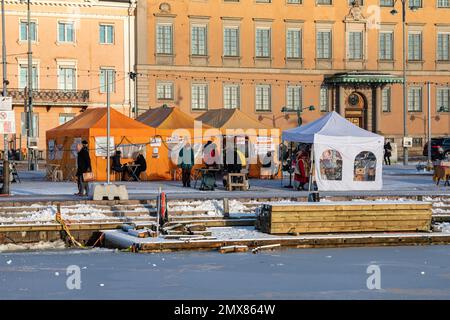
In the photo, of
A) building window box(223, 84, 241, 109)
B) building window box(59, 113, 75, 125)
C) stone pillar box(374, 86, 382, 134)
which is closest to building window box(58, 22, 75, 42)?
building window box(59, 113, 75, 125)

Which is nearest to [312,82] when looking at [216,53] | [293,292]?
[216,53]

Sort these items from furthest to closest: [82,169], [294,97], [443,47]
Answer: [443,47]
[294,97]
[82,169]

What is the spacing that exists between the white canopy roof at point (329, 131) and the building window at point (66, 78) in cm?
2911

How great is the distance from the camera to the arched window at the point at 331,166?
3275 centimetres

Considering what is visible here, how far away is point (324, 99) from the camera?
213ft

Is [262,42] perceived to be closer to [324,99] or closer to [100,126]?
[324,99]

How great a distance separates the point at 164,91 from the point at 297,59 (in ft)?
29.7

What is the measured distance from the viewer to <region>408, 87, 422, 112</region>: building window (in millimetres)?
66188

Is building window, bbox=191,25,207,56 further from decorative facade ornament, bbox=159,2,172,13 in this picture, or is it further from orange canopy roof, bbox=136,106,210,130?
orange canopy roof, bbox=136,106,210,130

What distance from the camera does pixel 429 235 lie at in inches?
886

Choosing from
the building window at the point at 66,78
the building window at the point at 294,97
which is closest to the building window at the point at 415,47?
the building window at the point at 294,97

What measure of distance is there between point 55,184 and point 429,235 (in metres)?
16.8

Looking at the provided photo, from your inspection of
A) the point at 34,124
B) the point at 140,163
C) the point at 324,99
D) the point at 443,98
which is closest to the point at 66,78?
the point at 34,124

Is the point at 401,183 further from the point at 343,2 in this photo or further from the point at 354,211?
the point at 343,2
